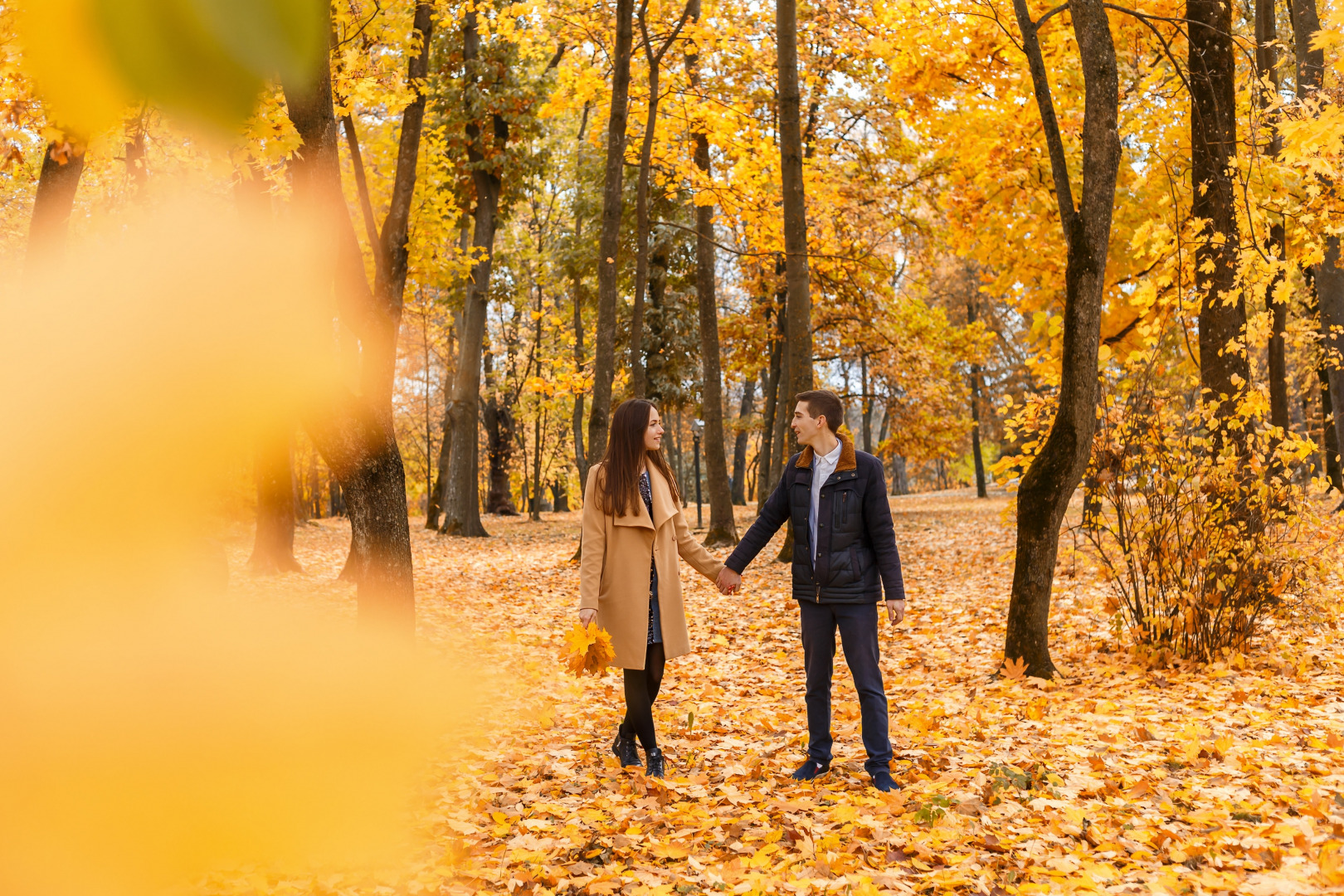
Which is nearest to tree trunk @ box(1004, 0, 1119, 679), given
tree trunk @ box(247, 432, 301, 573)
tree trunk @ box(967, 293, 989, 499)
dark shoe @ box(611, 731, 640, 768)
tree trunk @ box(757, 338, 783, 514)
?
dark shoe @ box(611, 731, 640, 768)

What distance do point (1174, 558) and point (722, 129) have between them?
9870 millimetres

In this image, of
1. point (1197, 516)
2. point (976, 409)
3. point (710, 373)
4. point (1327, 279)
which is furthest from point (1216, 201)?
point (976, 409)

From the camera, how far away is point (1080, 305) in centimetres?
651

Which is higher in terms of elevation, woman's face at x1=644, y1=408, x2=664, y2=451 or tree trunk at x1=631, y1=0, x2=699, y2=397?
tree trunk at x1=631, y1=0, x2=699, y2=397

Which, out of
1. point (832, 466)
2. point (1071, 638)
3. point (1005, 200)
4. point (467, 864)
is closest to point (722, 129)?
point (1005, 200)

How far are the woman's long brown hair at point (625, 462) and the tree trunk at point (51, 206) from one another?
6.47 meters

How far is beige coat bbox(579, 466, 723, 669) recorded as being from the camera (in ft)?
16.1

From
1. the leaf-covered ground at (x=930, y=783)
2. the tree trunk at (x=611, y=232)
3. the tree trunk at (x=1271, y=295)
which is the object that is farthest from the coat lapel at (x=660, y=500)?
the tree trunk at (x=1271, y=295)

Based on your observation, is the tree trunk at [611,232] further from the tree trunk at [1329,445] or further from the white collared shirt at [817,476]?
the tree trunk at [1329,445]

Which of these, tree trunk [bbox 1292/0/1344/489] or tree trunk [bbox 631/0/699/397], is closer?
tree trunk [bbox 1292/0/1344/489]

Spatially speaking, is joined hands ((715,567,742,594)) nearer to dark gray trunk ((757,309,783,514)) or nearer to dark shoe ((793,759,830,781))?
dark shoe ((793,759,830,781))

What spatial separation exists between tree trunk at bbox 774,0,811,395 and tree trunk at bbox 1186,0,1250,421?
17.0 ft

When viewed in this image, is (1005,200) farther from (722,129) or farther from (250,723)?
(250,723)

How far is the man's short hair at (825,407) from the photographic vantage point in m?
4.84
